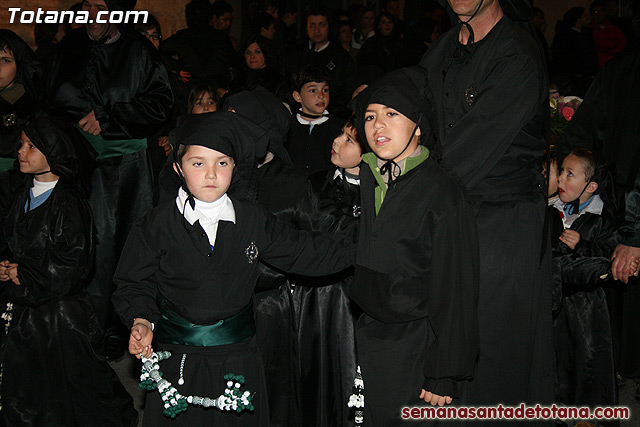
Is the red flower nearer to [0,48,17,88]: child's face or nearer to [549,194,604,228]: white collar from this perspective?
[549,194,604,228]: white collar

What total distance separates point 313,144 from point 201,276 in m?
3.25

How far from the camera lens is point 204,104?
5.95 m

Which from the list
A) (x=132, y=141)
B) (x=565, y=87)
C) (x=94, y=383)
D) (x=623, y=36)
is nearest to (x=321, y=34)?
(x=565, y=87)

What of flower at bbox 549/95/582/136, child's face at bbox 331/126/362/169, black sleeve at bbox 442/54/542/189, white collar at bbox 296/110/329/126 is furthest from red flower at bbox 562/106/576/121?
black sleeve at bbox 442/54/542/189

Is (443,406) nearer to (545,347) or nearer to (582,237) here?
(545,347)

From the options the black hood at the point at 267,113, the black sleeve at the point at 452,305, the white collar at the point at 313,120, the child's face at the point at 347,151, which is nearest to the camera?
the black sleeve at the point at 452,305

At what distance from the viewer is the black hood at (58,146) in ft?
14.9

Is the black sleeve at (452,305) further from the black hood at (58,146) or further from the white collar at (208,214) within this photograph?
the black hood at (58,146)

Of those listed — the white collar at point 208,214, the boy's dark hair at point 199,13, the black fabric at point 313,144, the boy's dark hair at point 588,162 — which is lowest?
the white collar at point 208,214

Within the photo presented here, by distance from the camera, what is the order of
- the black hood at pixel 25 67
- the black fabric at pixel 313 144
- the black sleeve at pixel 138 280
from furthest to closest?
the black fabric at pixel 313 144
the black hood at pixel 25 67
the black sleeve at pixel 138 280

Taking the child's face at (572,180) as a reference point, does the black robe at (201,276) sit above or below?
below

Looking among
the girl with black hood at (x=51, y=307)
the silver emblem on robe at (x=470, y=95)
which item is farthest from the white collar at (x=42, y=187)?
the silver emblem on robe at (x=470, y=95)

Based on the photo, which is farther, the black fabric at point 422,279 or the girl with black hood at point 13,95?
the girl with black hood at point 13,95

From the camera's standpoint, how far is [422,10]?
584 inches
